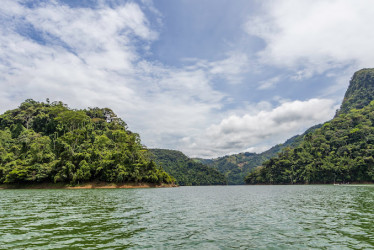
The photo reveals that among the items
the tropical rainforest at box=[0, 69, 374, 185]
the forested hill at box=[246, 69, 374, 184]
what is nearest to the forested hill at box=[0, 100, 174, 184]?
the tropical rainforest at box=[0, 69, 374, 185]

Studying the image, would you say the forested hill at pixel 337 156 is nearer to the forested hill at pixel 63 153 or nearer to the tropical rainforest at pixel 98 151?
the tropical rainforest at pixel 98 151

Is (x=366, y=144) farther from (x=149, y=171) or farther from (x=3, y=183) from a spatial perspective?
(x=3, y=183)

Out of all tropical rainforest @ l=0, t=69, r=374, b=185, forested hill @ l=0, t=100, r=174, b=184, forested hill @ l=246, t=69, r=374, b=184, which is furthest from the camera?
forested hill @ l=246, t=69, r=374, b=184

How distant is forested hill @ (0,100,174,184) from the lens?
296ft

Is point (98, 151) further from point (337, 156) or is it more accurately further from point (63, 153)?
point (337, 156)

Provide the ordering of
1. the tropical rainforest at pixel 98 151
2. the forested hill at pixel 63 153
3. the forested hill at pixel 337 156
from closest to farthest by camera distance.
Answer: the forested hill at pixel 63 153, the tropical rainforest at pixel 98 151, the forested hill at pixel 337 156

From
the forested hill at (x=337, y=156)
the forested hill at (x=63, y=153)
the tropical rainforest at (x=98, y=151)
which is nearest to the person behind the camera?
the forested hill at (x=63, y=153)


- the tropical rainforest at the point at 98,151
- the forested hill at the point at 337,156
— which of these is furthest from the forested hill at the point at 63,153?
the forested hill at the point at 337,156

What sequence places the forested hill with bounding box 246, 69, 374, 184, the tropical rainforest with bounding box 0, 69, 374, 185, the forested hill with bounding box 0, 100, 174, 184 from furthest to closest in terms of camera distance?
the forested hill with bounding box 246, 69, 374, 184, the tropical rainforest with bounding box 0, 69, 374, 185, the forested hill with bounding box 0, 100, 174, 184

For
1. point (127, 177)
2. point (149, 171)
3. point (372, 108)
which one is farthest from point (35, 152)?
point (372, 108)

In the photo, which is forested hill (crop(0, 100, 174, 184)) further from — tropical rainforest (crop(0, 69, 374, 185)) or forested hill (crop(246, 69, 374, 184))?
forested hill (crop(246, 69, 374, 184))

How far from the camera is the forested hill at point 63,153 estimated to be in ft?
296

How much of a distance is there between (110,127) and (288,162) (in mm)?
142008

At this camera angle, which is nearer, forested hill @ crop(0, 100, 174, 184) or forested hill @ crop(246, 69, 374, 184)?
forested hill @ crop(0, 100, 174, 184)
